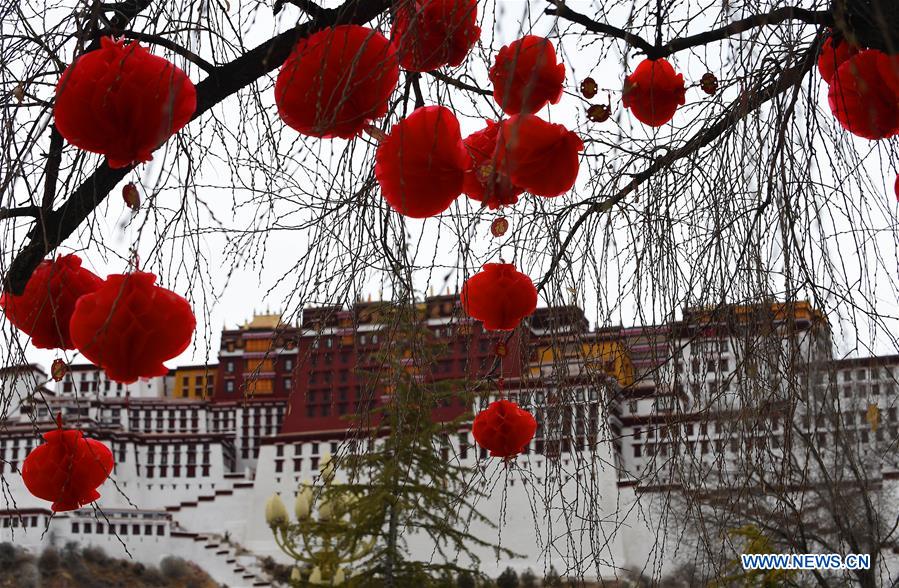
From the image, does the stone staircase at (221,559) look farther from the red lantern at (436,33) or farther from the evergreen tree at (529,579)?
the red lantern at (436,33)

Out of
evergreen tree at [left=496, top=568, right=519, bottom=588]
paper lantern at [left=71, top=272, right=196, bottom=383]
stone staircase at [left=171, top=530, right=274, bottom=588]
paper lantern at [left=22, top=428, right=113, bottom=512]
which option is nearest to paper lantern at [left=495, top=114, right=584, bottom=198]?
paper lantern at [left=71, top=272, right=196, bottom=383]

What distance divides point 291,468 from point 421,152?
25.0m

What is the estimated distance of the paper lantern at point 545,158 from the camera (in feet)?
4.31

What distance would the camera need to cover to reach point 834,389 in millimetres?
1668

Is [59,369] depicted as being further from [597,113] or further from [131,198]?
[597,113]

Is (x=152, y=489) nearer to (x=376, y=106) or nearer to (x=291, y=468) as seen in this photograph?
(x=291, y=468)

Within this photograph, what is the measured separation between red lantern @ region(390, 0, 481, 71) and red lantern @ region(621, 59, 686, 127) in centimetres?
51

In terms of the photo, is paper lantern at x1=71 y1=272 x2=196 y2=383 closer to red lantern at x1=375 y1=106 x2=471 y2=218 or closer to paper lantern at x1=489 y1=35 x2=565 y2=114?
red lantern at x1=375 y1=106 x2=471 y2=218

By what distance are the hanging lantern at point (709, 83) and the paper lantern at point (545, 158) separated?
54 cm

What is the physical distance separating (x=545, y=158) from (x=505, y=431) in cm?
91

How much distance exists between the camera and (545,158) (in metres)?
1.34

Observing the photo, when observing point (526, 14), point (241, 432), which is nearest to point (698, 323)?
point (526, 14)

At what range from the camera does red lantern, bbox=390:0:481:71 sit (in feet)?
4.51

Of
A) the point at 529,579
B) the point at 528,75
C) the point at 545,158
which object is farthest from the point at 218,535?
the point at 545,158
